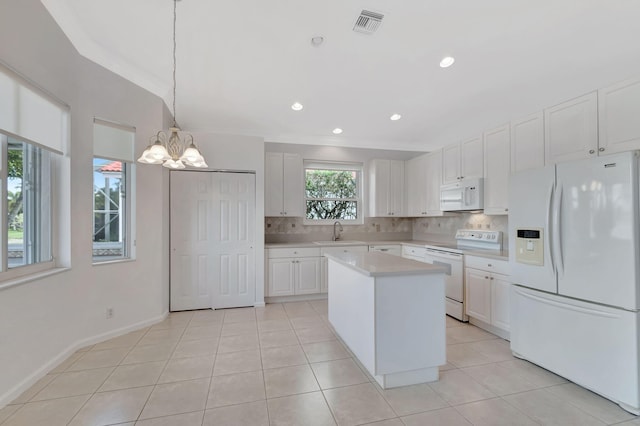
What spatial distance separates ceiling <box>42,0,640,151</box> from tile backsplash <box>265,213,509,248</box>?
4.91 ft

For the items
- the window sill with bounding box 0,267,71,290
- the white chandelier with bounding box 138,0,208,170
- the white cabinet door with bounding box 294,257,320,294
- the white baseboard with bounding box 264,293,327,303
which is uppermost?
the white chandelier with bounding box 138,0,208,170

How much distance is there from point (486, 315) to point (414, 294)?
1.56 meters

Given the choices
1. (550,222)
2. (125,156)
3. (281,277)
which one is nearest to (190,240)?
(125,156)

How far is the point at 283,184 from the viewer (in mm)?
4652

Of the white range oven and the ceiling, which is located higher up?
the ceiling

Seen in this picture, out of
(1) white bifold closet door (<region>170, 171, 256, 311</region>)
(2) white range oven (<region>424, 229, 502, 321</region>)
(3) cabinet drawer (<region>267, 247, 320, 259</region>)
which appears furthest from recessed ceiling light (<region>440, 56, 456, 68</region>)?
(3) cabinet drawer (<region>267, 247, 320, 259</region>)

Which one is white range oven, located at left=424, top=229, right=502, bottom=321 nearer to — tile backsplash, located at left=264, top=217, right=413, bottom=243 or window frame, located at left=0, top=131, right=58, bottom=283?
tile backsplash, located at left=264, top=217, right=413, bottom=243

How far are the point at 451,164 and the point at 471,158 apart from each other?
387 millimetres

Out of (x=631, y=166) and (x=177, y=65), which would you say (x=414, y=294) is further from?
(x=177, y=65)

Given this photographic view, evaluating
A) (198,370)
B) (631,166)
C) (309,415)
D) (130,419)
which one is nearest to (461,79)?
(631,166)

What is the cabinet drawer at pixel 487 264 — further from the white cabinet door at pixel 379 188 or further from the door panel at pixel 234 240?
the door panel at pixel 234 240

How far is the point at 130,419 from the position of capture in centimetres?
178

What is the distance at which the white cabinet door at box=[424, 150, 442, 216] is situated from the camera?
4488mm

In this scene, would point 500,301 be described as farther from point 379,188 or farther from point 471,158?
point 379,188
